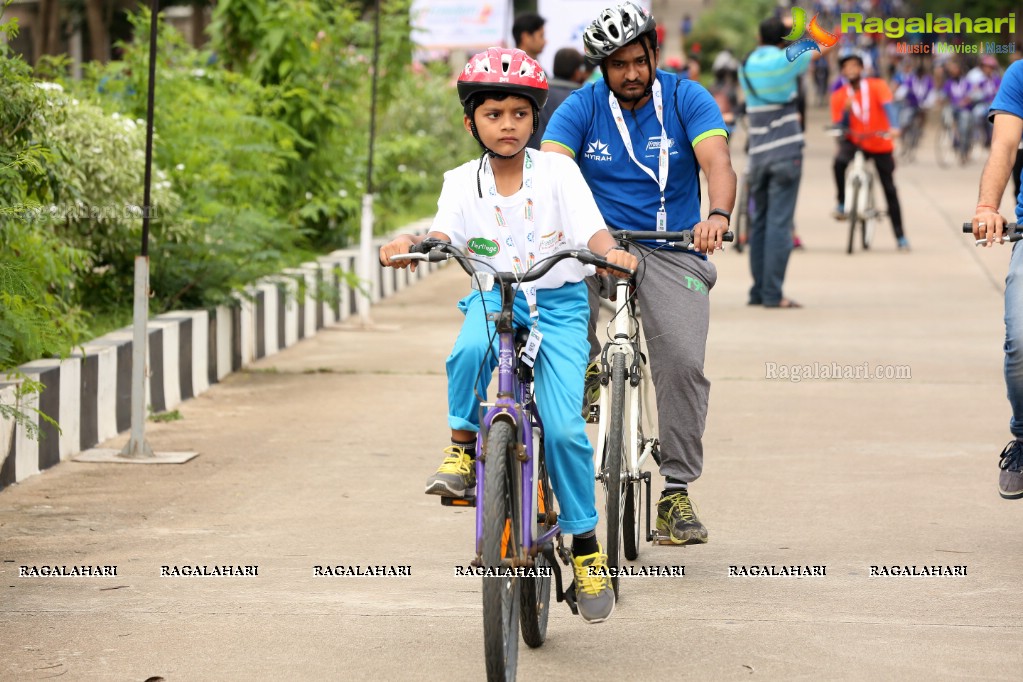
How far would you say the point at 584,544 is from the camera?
194 inches

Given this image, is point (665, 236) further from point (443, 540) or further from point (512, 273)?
point (443, 540)

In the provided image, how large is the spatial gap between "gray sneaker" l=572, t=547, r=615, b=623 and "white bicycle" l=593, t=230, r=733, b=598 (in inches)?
15.3

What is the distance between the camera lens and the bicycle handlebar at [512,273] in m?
4.55

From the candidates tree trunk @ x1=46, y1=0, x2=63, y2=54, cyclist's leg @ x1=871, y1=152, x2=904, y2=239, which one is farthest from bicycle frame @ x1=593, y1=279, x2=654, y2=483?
tree trunk @ x1=46, y1=0, x2=63, y2=54

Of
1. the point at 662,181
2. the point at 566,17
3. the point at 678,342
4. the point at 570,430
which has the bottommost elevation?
the point at 570,430

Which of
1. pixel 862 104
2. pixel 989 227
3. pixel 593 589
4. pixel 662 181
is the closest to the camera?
pixel 593 589

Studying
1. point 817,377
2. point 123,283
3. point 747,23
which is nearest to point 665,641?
point 817,377

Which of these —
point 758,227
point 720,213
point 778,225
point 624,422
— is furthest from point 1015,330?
point 758,227

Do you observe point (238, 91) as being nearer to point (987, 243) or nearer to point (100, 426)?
point (100, 426)

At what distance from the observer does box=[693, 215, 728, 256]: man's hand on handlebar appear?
18.1 feet

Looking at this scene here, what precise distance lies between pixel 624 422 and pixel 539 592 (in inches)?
39.0

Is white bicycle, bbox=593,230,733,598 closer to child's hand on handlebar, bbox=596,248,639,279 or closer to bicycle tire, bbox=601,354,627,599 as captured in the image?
bicycle tire, bbox=601,354,627,599

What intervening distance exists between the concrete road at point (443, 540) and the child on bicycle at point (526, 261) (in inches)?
19.1

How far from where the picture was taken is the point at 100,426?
8070 mm
